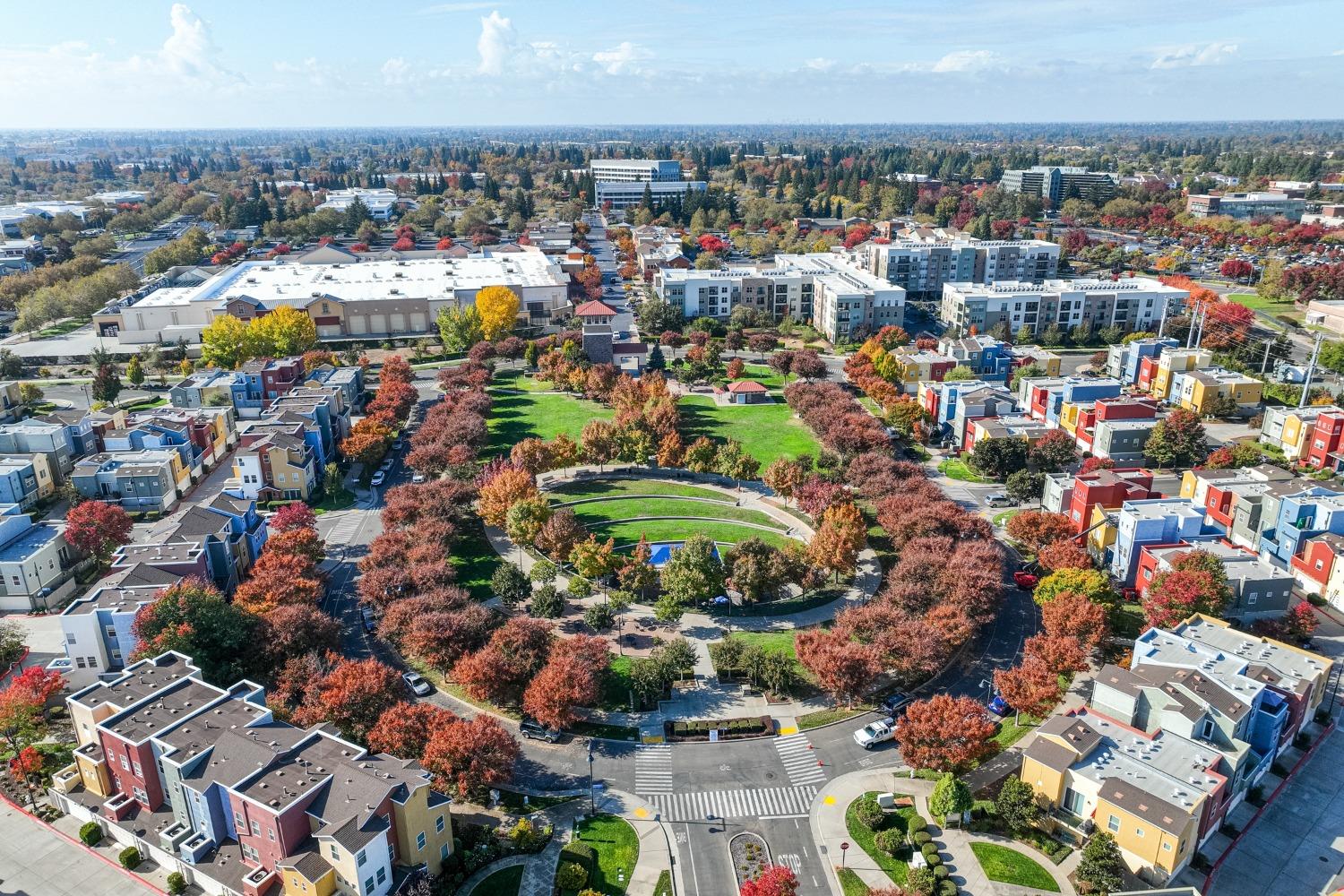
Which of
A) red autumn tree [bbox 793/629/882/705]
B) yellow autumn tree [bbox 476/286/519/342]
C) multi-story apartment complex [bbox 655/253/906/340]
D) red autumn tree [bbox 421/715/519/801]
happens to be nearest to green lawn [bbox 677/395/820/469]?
multi-story apartment complex [bbox 655/253/906/340]

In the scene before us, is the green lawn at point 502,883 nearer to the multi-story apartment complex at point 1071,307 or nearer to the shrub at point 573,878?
the shrub at point 573,878

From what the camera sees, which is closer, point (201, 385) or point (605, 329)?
point (201, 385)

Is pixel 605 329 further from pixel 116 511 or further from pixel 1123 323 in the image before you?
pixel 1123 323

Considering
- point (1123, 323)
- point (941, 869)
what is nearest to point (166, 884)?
point (941, 869)

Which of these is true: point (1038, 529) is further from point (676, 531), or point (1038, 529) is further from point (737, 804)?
point (737, 804)

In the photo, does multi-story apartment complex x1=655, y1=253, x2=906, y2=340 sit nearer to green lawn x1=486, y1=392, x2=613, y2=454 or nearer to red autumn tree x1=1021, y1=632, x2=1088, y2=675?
green lawn x1=486, y1=392, x2=613, y2=454

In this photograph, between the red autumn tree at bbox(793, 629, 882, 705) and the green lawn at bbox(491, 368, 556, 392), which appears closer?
the red autumn tree at bbox(793, 629, 882, 705)

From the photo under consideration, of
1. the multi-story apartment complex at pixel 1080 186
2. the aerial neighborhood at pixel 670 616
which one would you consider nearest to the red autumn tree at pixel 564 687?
the aerial neighborhood at pixel 670 616
